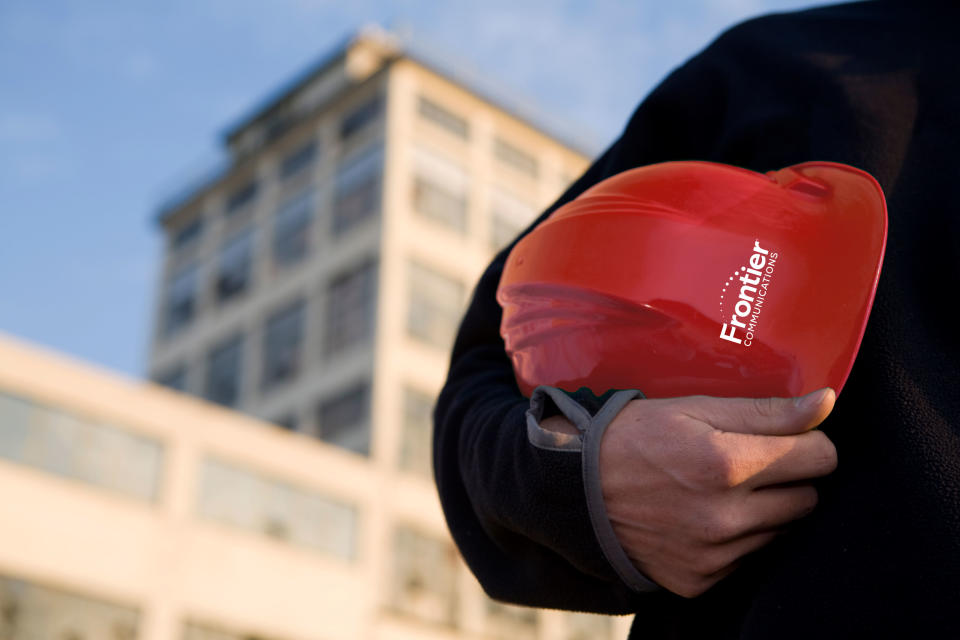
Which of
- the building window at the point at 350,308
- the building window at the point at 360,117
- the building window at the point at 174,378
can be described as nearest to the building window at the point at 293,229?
the building window at the point at 360,117

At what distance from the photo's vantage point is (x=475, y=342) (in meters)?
1.79

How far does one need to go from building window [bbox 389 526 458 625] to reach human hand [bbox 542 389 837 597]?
2707 centimetres

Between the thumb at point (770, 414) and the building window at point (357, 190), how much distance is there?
32.6 meters

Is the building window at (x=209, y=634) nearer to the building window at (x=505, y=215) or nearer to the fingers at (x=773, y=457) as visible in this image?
the building window at (x=505, y=215)

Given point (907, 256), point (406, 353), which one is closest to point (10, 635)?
point (406, 353)

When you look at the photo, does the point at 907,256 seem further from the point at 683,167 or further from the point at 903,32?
the point at 903,32

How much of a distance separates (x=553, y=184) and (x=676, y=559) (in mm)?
36825

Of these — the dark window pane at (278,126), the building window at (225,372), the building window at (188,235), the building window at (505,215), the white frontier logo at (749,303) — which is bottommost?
the white frontier logo at (749,303)

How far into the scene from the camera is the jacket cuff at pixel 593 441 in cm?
128

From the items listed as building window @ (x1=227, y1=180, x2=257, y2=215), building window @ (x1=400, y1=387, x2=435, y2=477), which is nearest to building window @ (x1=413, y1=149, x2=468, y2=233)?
building window @ (x1=400, y1=387, x2=435, y2=477)

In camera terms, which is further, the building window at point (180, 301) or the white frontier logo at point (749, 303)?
the building window at point (180, 301)

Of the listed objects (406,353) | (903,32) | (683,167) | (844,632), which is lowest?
(844,632)

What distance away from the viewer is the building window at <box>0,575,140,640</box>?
21312 millimetres

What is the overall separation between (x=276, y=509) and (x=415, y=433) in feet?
18.1
